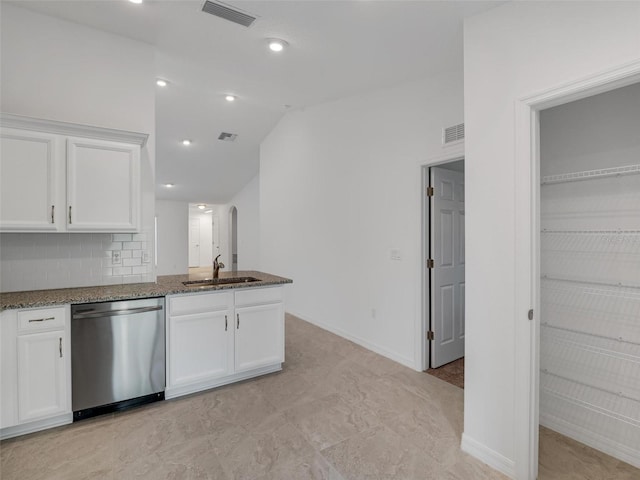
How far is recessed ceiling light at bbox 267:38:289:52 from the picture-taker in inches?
114

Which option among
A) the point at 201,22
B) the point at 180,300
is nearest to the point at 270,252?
the point at 180,300

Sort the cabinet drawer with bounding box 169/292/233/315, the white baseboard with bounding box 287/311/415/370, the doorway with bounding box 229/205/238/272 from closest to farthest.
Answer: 1. the cabinet drawer with bounding box 169/292/233/315
2. the white baseboard with bounding box 287/311/415/370
3. the doorway with bounding box 229/205/238/272

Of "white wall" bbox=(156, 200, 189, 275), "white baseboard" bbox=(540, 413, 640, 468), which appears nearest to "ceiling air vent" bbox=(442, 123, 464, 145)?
"white baseboard" bbox=(540, 413, 640, 468)

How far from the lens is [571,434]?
231cm

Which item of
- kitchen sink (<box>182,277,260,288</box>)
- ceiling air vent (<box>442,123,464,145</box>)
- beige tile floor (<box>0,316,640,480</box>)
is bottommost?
beige tile floor (<box>0,316,640,480</box>)

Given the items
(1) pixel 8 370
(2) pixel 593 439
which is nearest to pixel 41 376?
(1) pixel 8 370

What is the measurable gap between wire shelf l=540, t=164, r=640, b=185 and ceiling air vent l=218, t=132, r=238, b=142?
4.97 metres

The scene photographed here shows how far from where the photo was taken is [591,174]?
7.16 feet

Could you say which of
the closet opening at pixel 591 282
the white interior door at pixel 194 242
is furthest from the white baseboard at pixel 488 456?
the white interior door at pixel 194 242

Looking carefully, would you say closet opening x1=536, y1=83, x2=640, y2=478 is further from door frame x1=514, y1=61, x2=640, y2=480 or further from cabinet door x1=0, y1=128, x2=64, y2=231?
cabinet door x1=0, y1=128, x2=64, y2=231

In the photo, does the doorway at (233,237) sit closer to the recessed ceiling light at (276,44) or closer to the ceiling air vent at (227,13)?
the recessed ceiling light at (276,44)

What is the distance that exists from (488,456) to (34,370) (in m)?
2.99

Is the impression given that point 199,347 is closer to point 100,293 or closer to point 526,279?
point 100,293

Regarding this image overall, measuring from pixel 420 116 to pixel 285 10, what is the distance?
1632 mm
